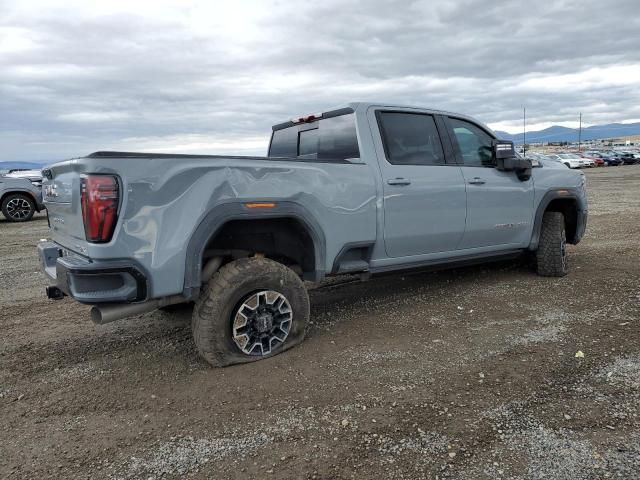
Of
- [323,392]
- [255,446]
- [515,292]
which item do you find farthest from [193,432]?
[515,292]

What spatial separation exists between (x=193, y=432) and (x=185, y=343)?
1400 millimetres

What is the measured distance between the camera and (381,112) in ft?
14.8

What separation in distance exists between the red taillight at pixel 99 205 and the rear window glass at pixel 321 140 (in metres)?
2.04

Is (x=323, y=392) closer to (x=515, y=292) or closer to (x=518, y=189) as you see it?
(x=515, y=292)

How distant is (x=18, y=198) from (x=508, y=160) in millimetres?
12677

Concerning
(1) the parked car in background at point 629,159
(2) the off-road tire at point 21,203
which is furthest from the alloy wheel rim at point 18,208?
(1) the parked car in background at point 629,159

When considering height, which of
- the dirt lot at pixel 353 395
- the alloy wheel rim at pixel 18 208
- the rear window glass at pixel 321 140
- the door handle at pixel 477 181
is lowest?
the dirt lot at pixel 353 395

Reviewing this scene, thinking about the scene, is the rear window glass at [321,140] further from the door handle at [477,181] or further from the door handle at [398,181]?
the door handle at [477,181]

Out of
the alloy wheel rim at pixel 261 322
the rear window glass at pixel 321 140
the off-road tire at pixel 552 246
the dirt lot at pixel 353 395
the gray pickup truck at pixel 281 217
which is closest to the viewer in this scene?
the dirt lot at pixel 353 395

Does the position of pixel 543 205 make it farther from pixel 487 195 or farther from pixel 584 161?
pixel 584 161

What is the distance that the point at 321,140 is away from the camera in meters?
4.77

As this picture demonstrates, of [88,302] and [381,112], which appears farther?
[381,112]

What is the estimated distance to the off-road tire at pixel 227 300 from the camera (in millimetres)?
3461

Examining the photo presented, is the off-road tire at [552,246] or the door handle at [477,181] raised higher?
the door handle at [477,181]
